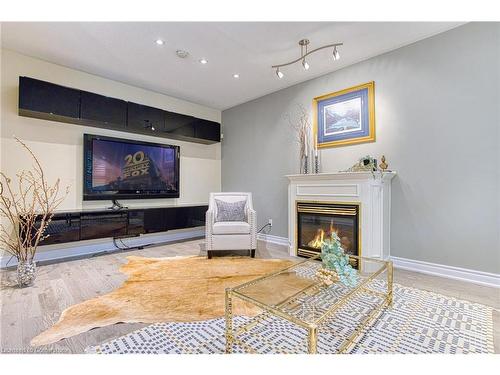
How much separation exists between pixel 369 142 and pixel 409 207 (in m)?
0.89

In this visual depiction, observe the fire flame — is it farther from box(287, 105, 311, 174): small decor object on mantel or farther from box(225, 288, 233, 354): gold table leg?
box(225, 288, 233, 354): gold table leg

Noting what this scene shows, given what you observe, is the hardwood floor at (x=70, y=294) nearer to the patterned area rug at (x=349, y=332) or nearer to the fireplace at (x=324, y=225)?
the patterned area rug at (x=349, y=332)

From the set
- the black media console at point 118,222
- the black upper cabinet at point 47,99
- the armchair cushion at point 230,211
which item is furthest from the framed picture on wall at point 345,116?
the black upper cabinet at point 47,99

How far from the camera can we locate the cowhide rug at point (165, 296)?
161 centimetres

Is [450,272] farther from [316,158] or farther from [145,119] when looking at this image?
[145,119]

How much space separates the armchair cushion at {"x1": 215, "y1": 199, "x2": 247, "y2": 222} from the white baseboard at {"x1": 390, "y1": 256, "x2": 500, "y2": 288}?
6.31 ft

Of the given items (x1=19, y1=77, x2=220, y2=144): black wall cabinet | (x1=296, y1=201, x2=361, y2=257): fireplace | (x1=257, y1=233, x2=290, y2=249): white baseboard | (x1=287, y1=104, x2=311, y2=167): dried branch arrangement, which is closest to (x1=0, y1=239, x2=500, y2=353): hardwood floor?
(x1=296, y1=201, x2=361, y2=257): fireplace

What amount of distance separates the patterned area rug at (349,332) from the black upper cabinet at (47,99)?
2874mm

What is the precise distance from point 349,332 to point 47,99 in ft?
12.7

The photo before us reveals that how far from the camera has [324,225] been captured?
3.08 meters

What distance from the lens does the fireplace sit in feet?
9.21

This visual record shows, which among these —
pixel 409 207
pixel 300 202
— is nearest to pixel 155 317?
pixel 300 202

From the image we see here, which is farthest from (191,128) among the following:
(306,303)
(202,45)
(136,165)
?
(306,303)

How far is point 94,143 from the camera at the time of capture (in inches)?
134
